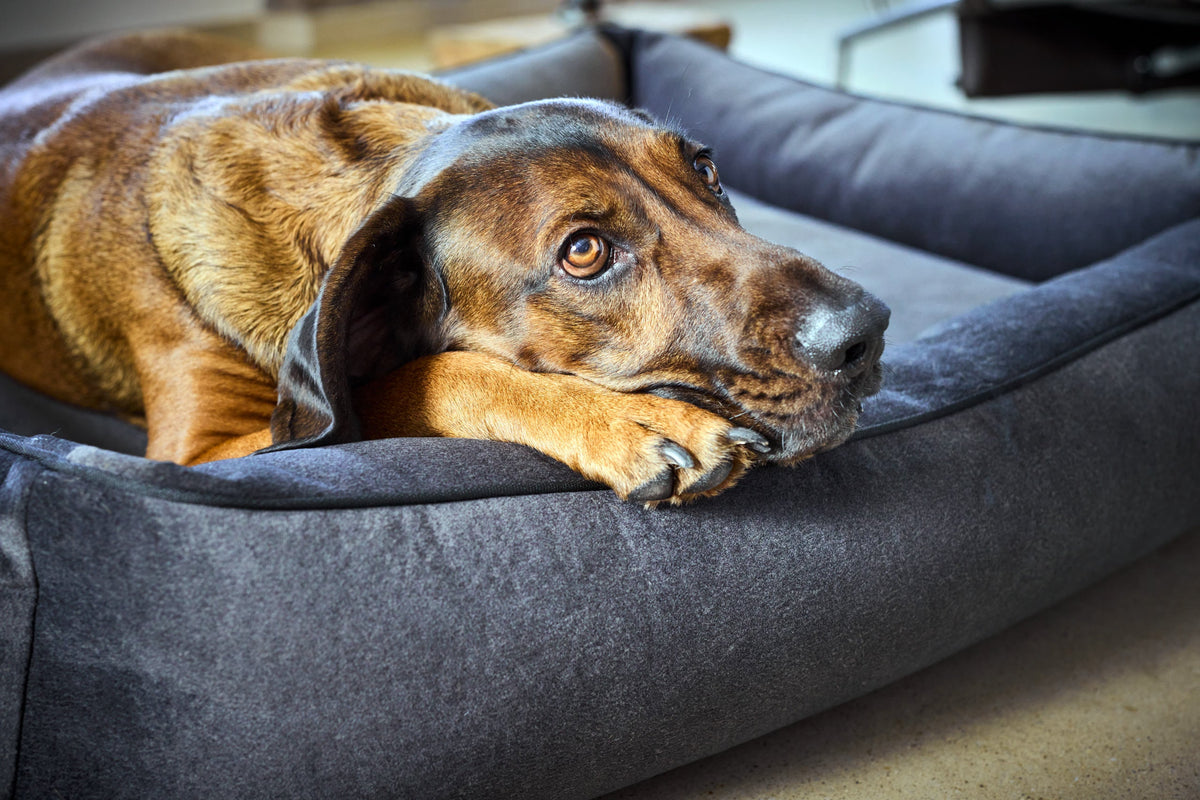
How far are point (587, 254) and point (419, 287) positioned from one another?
0.42 metres

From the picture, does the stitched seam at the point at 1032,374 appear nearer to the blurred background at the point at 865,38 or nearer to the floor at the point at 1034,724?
the floor at the point at 1034,724

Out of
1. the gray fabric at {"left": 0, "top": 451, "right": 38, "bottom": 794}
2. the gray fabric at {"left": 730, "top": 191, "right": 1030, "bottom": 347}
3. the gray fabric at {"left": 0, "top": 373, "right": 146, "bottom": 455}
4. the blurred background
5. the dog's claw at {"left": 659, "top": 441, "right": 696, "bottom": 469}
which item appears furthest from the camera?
the blurred background

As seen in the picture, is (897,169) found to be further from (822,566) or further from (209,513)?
(209,513)

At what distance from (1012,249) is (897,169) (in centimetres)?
54

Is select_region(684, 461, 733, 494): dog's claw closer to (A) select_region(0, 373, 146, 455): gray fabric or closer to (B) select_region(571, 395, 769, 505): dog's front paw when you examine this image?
(B) select_region(571, 395, 769, 505): dog's front paw

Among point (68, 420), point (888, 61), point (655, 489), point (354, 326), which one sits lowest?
point (888, 61)

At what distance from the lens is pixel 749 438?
5.84 feet

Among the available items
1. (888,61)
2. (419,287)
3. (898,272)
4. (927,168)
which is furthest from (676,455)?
(888,61)

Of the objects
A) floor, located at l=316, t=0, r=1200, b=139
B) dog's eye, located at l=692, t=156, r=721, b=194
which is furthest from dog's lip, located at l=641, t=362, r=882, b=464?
floor, located at l=316, t=0, r=1200, b=139

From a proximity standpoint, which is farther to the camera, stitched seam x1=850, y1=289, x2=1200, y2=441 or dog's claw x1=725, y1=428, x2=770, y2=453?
stitched seam x1=850, y1=289, x2=1200, y2=441

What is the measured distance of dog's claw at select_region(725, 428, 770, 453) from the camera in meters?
1.77

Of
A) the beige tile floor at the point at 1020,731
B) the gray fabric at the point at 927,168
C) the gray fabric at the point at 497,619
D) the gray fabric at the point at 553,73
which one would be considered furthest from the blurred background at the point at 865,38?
the gray fabric at the point at 497,619

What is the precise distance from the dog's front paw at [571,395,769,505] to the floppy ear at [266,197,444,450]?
51 cm

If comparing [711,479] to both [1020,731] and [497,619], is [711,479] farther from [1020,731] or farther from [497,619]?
[1020,731]
